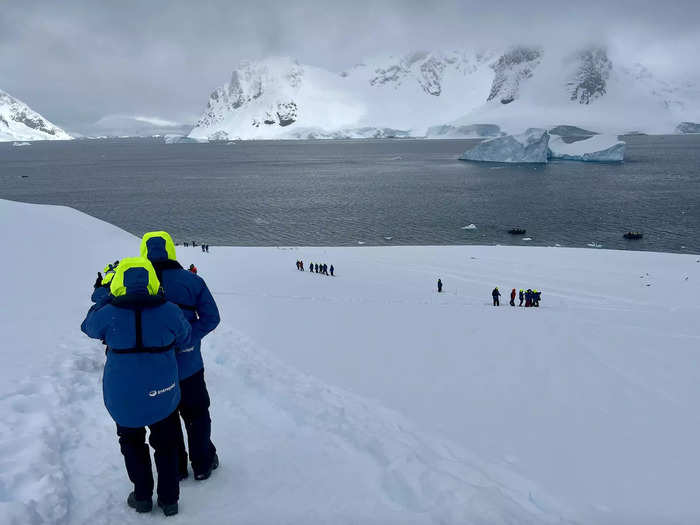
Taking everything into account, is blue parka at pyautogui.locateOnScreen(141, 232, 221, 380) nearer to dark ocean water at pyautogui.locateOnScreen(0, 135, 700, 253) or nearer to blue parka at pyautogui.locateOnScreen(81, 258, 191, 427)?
blue parka at pyautogui.locateOnScreen(81, 258, 191, 427)

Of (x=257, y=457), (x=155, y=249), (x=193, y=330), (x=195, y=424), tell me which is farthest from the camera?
(x=257, y=457)

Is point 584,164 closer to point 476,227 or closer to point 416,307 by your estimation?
point 476,227

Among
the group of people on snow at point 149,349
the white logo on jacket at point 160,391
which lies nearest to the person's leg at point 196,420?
the group of people on snow at point 149,349

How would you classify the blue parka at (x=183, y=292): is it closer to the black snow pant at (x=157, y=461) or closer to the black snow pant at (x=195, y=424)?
the black snow pant at (x=195, y=424)

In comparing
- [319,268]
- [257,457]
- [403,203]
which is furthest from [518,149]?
[257,457]

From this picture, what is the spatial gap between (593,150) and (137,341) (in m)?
143

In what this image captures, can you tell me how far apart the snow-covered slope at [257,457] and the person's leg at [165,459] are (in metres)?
0.25

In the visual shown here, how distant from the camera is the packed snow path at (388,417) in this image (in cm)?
509

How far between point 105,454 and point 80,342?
4555 mm

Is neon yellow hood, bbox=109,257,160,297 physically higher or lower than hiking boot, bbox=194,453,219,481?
higher

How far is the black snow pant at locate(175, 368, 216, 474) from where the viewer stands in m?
5.23

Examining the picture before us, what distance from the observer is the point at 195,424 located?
5.25m

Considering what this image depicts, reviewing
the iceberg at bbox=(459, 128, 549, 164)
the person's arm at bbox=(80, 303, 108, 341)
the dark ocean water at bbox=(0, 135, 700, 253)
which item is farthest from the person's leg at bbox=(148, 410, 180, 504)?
the iceberg at bbox=(459, 128, 549, 164)

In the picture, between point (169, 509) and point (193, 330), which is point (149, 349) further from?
point (169, 509)
